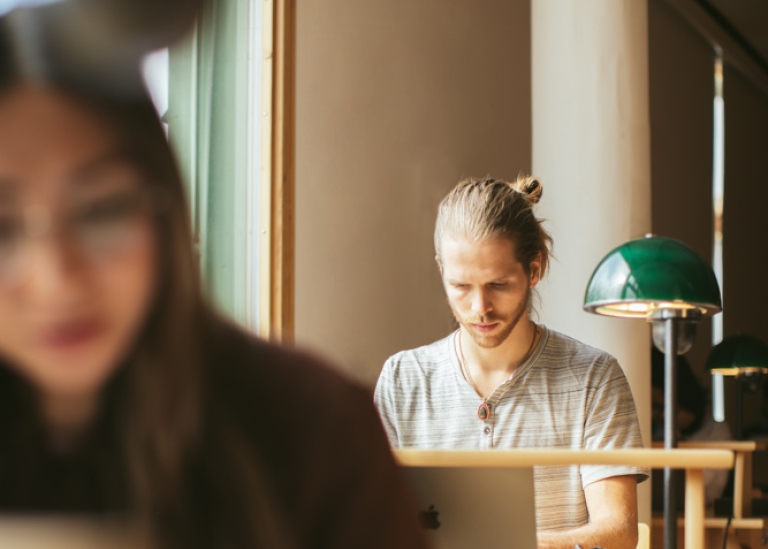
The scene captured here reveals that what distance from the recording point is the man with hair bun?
1.96 metres

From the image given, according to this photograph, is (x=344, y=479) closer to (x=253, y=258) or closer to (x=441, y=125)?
(x=253, y=258)

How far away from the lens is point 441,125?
14.5 feet

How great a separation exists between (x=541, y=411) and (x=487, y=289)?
0.27m

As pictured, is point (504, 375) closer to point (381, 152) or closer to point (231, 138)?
point (231, 138)

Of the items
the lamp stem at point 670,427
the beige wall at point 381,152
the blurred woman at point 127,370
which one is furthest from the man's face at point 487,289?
the blurred woman at point 127,370

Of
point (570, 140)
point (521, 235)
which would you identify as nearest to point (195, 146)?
point (521, 235)

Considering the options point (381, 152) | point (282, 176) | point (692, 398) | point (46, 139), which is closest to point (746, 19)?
point (692, 398)

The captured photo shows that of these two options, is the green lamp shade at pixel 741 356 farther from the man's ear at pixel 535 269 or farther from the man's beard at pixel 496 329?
the man's beard at pixel 496 329

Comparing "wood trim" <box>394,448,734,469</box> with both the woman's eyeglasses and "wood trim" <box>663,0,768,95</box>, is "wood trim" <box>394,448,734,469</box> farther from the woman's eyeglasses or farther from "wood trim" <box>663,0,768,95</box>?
"wood trim" <box>663,0,768,95</box>

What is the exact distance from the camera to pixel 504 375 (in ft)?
6.86

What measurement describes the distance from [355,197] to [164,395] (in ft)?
11.3

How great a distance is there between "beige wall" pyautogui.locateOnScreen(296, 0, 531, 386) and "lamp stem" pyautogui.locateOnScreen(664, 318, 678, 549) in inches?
65.4

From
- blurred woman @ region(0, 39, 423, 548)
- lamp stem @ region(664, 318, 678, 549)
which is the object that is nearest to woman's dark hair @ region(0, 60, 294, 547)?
blurred woman @ region(0, 39, 423, 548)

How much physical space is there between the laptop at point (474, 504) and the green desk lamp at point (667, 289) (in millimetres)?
586
